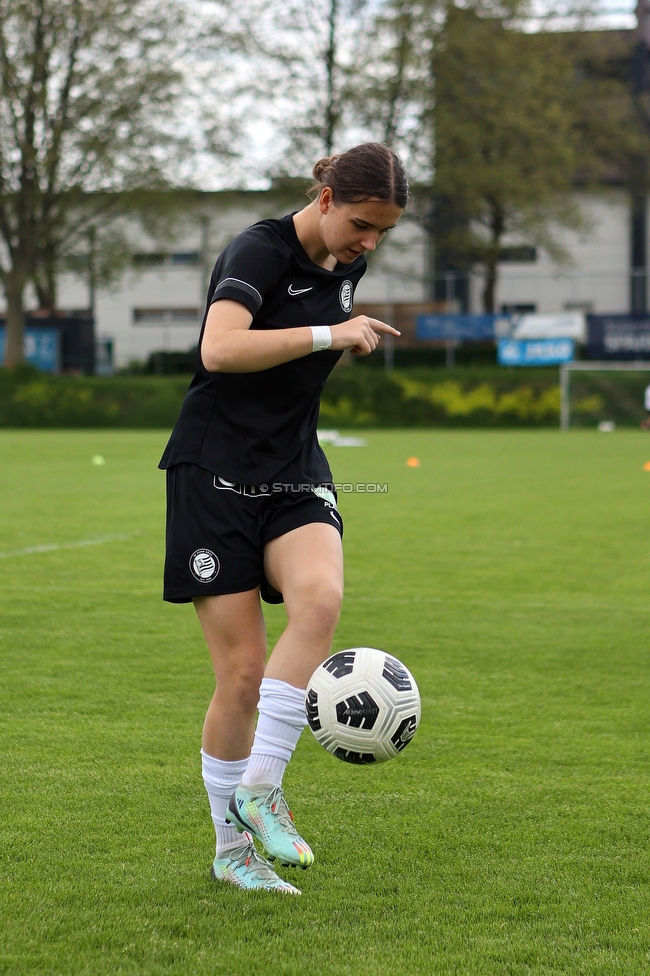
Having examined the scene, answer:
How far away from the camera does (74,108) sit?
36344mm

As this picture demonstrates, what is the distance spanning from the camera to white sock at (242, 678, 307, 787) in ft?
10.3

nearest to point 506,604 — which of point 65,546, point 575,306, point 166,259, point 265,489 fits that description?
point 65,546

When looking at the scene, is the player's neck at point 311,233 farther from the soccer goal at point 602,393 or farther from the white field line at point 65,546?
the soccer goal at point 602,393

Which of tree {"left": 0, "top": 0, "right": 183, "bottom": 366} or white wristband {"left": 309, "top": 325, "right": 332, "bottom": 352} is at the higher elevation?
tree {"left": 0, "top": 0, "right": 183, "bottom": 366}

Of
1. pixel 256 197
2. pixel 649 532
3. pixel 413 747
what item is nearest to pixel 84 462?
pixel 649 532

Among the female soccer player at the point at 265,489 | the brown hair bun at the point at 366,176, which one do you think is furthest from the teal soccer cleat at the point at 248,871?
the brown hair bun at the point at 366,176

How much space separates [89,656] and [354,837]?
280 cm

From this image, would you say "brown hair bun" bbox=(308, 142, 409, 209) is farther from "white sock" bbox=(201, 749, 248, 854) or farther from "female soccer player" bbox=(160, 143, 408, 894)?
"white sock" bbox=(201, 749, 248, 854)

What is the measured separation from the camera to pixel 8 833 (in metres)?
3.66

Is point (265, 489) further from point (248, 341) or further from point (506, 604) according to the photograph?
point (506, 604)

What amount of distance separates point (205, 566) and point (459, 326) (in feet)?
107

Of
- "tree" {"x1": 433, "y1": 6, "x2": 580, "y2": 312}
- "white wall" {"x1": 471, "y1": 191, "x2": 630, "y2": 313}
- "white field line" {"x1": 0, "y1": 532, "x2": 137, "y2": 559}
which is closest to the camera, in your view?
"white field line" {"x1": 0, "y1": 532, "x2": 137, "y2": 559}

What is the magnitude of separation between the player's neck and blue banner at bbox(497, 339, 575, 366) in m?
31.3

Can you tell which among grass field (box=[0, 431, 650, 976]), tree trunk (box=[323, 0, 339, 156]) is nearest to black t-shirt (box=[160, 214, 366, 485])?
grass field (box=[0, 431, 650, 976])
